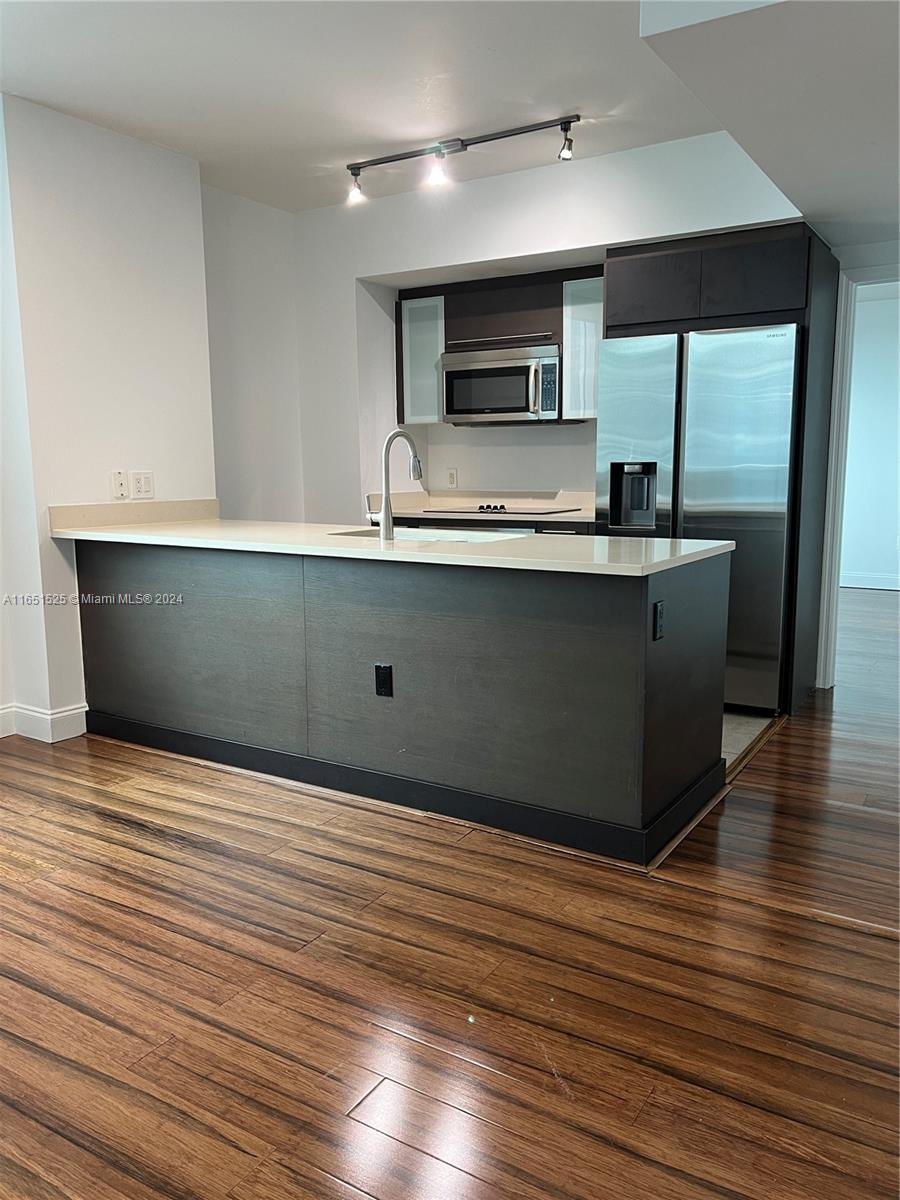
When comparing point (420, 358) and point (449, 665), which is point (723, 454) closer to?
point (449, 665)

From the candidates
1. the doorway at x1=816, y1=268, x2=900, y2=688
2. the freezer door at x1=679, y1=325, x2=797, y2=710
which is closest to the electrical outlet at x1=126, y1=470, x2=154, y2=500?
the freezer door at x1=679, y1=325, x2=797, y2=710

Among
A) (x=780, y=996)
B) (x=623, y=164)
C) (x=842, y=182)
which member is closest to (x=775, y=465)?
(x=842, y=182)

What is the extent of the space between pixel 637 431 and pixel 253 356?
2.23 m

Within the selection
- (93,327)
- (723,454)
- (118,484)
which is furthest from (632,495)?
(93,327)

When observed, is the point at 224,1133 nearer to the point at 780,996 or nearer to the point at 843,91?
A: the point at 780,996

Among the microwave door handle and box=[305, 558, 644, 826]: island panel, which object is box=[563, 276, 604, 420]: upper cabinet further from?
box=[305, 558, 644, 826]: island panel

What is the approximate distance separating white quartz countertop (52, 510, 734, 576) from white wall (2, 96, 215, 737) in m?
0.31

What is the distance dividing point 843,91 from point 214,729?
117 inches

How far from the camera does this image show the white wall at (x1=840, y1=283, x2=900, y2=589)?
25.8 ft

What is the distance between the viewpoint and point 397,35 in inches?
119

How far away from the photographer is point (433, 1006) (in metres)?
1.98

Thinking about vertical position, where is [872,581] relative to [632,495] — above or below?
below

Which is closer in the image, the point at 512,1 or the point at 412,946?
the point at 412,946

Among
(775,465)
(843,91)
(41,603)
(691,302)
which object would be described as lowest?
(41,603)
